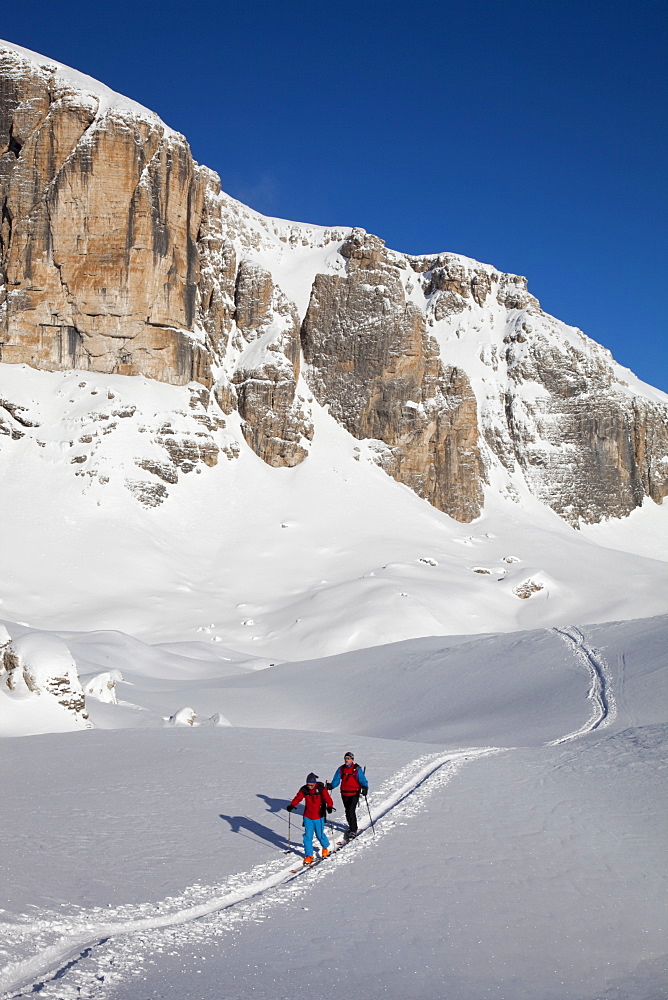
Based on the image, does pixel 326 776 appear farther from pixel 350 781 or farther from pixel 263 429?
pixel 263 429

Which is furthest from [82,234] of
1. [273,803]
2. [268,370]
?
[273,803]

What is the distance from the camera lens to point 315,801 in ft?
27.5

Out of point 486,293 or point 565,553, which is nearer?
point 565,553

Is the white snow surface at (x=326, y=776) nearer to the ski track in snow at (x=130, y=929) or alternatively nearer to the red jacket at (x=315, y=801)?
the ski track in snow at (x=130, y=929)

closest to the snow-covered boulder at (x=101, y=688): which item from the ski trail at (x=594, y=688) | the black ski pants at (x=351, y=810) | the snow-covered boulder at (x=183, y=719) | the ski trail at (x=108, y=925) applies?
the snow-covered boulder at (x=183, y=719)

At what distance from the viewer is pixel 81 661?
80.8 feet

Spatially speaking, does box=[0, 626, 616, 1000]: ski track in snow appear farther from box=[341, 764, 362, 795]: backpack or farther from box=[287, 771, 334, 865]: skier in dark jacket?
box=[341, 764, 362, 795]: backpack

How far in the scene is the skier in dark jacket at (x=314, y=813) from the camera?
26.5 feet

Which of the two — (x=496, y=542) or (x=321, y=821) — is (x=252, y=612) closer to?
(x=496, y=542)

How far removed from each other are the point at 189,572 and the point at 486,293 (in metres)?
64.1

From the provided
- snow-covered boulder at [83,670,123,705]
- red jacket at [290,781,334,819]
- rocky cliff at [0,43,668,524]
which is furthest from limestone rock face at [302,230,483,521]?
red jacket at [290,781,334,819]

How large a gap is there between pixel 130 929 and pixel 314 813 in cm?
265

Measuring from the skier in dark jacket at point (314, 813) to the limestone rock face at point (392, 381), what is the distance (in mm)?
69962

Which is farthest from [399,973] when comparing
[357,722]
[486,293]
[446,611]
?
[486,293]
